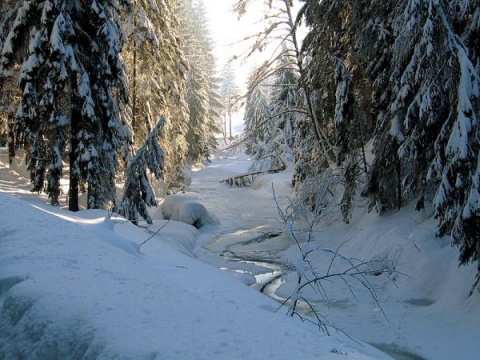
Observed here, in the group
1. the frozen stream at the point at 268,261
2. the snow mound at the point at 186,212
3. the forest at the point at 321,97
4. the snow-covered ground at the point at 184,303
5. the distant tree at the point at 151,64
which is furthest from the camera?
the snow mound at the point at 186,212

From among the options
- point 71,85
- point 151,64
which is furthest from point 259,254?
point 151,64

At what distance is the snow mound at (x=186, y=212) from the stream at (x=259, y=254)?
148 centimetres

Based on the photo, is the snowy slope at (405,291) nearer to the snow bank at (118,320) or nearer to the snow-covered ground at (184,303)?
the snow-covered ground at (184,303)

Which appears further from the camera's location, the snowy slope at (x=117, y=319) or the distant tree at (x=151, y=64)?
the distant tree at (x=151, y=64)

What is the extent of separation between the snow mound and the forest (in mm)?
2781

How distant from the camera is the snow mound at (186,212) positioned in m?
16.1

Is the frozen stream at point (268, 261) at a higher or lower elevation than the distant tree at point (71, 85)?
lower

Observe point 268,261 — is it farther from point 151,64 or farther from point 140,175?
point 151,64

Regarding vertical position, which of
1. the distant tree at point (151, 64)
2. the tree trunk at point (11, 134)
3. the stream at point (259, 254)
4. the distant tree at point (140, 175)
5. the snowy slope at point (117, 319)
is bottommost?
the stream at point (259, 254)

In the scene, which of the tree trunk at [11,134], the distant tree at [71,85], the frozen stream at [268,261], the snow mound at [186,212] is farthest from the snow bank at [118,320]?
the tree trunk at [11,134]

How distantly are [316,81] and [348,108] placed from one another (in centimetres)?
195

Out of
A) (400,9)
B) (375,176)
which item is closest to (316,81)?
(375,176)

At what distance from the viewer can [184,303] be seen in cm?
341

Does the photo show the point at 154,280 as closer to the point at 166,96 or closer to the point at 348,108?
the point at 348,108
